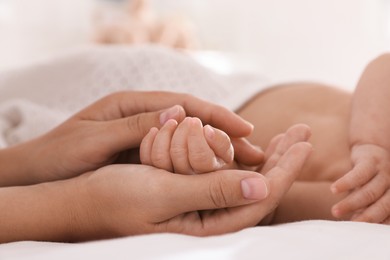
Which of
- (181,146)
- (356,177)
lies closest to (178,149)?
(181,146)

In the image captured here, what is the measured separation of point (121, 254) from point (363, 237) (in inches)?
9.7

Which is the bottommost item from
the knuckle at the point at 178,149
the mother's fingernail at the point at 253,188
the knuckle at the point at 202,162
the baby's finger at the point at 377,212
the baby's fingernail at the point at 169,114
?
the baby's finger at the point at 377,212

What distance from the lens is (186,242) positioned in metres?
0.56

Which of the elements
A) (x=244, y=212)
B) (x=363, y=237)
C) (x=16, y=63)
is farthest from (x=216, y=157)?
(x=16, y=63)

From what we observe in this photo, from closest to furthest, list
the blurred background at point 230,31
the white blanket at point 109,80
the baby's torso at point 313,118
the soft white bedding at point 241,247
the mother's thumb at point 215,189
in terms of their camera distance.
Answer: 1. the soft white bedding at point 241,247
2. the mother's thumb at point 215,189
3. the baby's torso at point 313,118
4. the white blanket at point 109,80
5. the blurred background at point 230,31

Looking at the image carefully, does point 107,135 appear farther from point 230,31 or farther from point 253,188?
point 230,31

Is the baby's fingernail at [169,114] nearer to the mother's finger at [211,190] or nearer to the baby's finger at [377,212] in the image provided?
the mother's finger at [211,190]

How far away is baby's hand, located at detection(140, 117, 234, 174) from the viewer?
65 centimetres

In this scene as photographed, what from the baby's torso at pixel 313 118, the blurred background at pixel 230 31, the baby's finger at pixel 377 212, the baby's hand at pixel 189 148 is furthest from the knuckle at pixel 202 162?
the blurred background at pixel 230 31

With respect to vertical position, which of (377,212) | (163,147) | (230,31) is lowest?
(230,31)

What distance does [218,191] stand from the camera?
2.11 ft

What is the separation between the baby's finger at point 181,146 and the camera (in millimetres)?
660

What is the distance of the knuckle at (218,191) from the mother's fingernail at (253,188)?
0.06ft

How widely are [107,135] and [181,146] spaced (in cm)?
15
